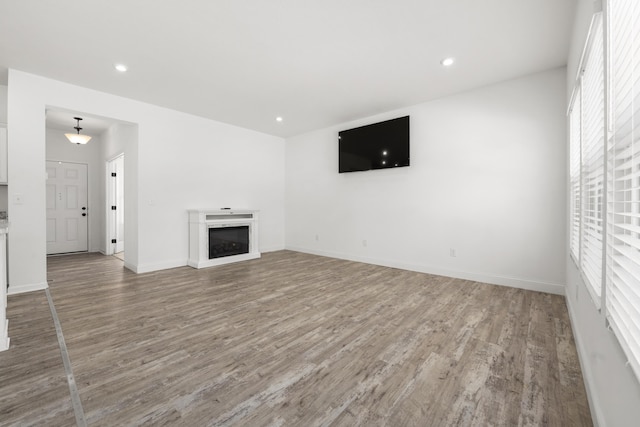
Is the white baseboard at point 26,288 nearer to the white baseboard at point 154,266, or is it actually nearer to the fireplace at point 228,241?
the white baseboard at point 154,266

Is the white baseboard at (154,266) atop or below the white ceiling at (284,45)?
below

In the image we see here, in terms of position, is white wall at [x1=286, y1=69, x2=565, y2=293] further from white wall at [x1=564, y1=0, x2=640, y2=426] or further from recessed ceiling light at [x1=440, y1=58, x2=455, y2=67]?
white wall at [x1=564, y1=0, x2=640, y2=426]

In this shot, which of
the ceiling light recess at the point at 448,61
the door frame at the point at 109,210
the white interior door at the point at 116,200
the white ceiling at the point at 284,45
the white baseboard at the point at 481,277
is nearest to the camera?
the white ceiling at the point at 284,45

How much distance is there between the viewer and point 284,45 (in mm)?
2822

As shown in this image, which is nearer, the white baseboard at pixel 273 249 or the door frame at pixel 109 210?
the door frame at pixel 109 210

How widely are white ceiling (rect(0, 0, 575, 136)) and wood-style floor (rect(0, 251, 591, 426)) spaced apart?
2.75 meters

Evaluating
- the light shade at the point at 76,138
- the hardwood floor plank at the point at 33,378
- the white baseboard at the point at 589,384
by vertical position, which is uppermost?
the light shade at the point at 76,138

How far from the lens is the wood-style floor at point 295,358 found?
144 centimetres

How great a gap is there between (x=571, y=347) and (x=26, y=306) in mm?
5197

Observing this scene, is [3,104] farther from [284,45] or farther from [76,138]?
[284,45]

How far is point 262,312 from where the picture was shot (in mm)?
2766

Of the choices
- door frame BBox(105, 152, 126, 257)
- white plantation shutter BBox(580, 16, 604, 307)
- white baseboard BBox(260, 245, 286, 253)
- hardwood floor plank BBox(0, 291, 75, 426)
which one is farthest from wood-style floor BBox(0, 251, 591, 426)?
door frame BBox(105, 152, 126, 257)

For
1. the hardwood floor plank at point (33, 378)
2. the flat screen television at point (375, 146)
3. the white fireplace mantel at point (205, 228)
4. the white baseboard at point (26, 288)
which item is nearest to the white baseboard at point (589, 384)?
the hardwood floor plank at point (33, 378)

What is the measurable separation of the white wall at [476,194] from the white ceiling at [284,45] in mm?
365
